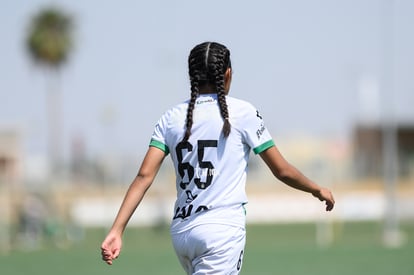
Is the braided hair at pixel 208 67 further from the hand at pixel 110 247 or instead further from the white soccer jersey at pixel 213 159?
the hand at pixel 110 247

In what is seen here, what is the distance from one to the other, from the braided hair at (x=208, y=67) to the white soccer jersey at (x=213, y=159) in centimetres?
9

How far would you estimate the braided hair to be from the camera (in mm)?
6074

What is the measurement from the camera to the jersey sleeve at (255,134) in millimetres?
5984

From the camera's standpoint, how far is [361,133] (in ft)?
249

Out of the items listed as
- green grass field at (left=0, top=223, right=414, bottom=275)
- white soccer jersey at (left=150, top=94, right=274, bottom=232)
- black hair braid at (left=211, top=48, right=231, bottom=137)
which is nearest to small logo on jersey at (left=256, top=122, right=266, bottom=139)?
white soccer jersey at (left=150, top=94, right=274, bottom=232)

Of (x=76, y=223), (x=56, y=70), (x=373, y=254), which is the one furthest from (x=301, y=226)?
(x=56, y=70)

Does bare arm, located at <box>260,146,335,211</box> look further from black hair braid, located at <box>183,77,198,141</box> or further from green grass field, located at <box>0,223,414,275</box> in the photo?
green grass field, located at <box>0,223,414,275</box>

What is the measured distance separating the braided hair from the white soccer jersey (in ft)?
0.30

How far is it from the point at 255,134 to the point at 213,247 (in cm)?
68

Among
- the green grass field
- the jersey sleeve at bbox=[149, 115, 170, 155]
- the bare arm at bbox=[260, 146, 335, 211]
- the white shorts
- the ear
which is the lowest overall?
the green grass field

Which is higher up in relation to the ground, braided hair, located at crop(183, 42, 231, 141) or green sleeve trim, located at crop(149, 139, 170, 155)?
braided hair, located at crop(183, 42, 231, 141)

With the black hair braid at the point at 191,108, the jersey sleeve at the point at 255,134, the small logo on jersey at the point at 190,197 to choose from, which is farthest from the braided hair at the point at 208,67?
the small logo on jersey at the point at 190,197

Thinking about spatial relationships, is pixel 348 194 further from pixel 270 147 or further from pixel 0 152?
pixel 270 147

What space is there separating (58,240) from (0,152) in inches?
556
